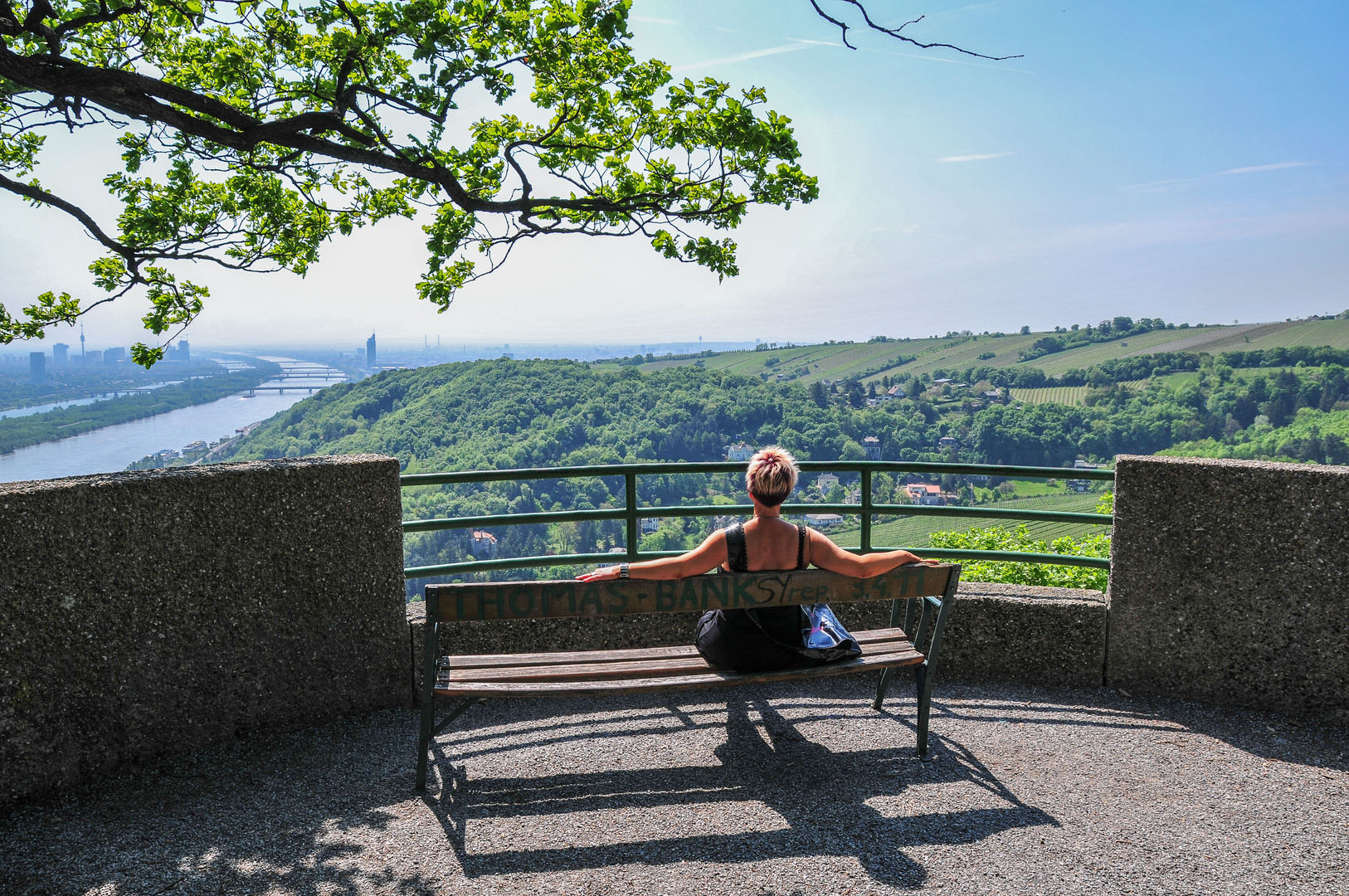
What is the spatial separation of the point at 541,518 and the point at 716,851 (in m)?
2.17

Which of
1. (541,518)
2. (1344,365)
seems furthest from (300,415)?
(1344,365)

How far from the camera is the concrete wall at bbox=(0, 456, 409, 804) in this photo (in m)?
3.57

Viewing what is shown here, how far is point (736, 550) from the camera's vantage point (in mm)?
3703

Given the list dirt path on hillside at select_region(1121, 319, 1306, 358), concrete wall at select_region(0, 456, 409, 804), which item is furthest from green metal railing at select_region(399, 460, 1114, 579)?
dirt path on hillside at select_region(1121, 319, 1306, 358)

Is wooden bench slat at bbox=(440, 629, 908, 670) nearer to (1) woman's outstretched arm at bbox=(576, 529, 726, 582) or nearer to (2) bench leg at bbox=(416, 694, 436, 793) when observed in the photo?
(2) bench leg at bbox=(416, 694, 436, 793)

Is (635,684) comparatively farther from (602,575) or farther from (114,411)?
(114,411)

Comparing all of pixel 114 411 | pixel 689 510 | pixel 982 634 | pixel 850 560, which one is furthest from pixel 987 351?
pixel 850 560

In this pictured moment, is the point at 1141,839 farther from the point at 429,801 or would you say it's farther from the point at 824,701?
the point at 429,801

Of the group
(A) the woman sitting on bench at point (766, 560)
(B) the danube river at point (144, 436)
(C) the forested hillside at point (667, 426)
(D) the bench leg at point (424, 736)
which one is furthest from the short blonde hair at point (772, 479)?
(B) the danube river at point (144, 436)

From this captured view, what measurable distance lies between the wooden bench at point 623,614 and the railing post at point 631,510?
1158 mm

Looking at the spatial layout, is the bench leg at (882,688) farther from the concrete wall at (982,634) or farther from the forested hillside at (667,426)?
the forested hillside at (667,426)

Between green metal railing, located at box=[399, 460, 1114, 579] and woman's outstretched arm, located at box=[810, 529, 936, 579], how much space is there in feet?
2.35

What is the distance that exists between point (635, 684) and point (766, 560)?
2.54 feet

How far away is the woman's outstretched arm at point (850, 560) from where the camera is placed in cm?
368
